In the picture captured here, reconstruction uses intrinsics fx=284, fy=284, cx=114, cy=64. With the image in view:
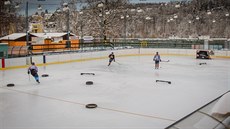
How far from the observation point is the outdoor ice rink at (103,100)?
7.30m

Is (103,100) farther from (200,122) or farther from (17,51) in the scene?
(17,51)

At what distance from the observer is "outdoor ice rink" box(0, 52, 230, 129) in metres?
7.30

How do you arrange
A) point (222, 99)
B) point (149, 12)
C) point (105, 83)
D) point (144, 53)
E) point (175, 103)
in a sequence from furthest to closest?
point (149, 12)
point (144, 53)
point (105, 83)
point (175, 103)
point (222, 99)

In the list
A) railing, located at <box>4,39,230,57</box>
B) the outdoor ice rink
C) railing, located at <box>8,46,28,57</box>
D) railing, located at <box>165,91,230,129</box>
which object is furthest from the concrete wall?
railing, located at <box>165,91,230,129</box>

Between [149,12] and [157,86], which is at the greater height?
[149,12]

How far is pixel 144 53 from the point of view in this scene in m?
31.4

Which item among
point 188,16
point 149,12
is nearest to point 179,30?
point 188,16

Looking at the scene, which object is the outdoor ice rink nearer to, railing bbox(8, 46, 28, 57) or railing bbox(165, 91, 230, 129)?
railing bbox(165, 91, 230, 129)

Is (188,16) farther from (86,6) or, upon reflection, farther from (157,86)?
(157,86)

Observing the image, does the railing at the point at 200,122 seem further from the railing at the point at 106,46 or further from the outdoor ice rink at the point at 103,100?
the railing at the point at 106,46

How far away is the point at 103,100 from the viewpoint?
9.77 meters

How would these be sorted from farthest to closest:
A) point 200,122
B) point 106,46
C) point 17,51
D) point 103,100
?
point 106,46 → point 17,51 → point 103,100 → point 200,122

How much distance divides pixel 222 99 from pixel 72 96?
18.2ft

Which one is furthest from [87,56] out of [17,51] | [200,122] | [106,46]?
[200,122]
